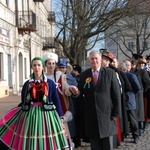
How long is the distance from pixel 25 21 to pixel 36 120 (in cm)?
2193

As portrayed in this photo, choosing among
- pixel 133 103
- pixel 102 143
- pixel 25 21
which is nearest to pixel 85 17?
pixel 133 103

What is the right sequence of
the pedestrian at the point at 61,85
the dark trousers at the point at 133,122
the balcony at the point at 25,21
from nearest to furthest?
the pedestrian at the point at 61,85 < the dark trousers at the point at 133,122 < the balcony at the point at 25,21

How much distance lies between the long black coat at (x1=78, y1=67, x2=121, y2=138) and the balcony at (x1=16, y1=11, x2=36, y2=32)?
20.5 m

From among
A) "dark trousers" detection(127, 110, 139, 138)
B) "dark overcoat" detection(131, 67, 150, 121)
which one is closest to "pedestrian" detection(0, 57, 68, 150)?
"dark trousers" detection(127, 110, 139, 138)

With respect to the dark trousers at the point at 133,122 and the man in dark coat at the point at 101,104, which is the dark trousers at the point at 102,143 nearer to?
the man in dark coat at the point at 101,104

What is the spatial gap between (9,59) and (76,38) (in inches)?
330

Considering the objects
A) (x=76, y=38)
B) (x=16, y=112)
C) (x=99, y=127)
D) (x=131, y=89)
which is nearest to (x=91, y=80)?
(x=99, y=127)

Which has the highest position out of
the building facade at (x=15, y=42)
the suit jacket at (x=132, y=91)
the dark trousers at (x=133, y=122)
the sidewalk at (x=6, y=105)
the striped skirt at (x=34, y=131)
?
the building facade at (x=15, y=42)

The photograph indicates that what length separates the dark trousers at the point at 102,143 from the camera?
16.7ft

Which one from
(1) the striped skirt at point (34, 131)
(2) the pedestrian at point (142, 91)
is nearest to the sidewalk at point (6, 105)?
(2) the pedestrian at point (142, 91)

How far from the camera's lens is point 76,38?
16.2 meters

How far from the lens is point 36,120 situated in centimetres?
A: 478

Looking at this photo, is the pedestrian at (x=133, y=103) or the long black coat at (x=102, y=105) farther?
the pedestrian at (x=133, y=103)

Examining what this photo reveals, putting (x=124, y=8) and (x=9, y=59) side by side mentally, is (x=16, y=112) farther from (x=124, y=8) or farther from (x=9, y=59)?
(x=9, y=59)
